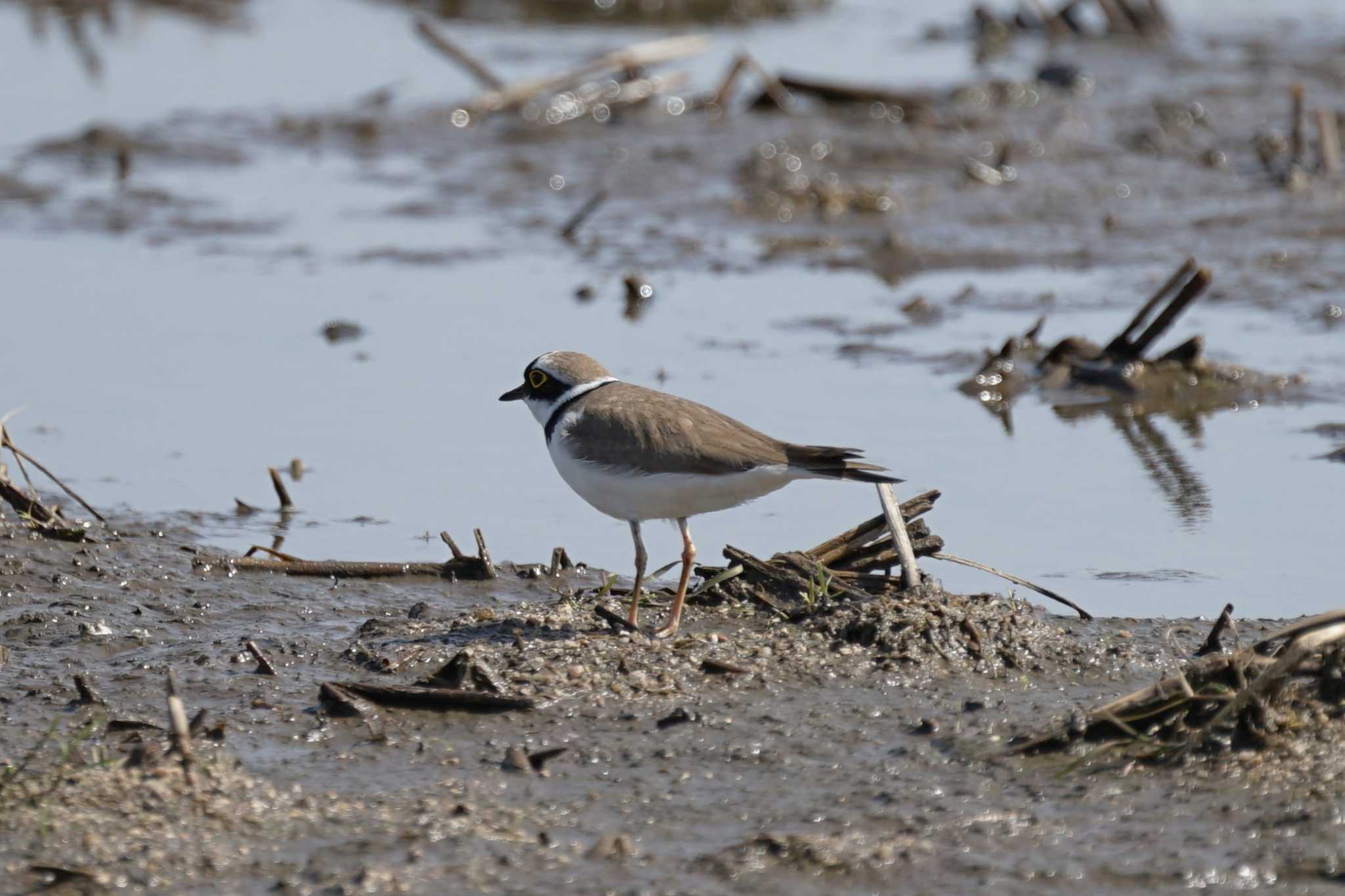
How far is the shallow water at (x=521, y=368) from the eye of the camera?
7.01 m

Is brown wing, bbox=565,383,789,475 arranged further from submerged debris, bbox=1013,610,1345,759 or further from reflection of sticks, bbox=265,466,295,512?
reflection of sticks, bbox=265,466,295,512

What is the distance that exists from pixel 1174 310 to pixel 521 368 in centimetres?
318

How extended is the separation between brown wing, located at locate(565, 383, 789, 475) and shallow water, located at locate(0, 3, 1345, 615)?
1.19 metres

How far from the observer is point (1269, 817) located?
439cm

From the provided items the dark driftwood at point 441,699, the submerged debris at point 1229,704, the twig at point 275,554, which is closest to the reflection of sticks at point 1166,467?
the submerged debris at point 1229,704

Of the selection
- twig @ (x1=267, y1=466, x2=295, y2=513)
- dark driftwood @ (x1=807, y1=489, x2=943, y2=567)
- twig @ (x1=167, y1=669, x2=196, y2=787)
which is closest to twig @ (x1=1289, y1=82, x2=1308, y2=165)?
dark driftwood @ (x1=807, y1=489, x2=943, y2=567)

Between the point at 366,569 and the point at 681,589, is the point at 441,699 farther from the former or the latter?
the point at 366,569

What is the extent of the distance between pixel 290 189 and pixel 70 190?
1.53 m

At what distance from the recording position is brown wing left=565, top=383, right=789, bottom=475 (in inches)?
211

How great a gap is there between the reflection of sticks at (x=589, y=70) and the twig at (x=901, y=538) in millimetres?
9256

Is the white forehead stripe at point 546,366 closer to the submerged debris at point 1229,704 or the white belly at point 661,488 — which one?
the white belly at point 661,488

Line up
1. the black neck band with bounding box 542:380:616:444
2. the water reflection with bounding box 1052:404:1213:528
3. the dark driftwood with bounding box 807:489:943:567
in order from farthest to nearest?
1. the water reflection with bounding box 1052:404:1213:528
2. the dark driftwood with bounding box 807:489:943:567
3. the black neck band with bounding box 542:380:616:444

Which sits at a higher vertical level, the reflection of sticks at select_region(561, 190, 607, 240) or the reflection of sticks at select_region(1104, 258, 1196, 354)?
the reflection of sticks at select_region(1104, 258, 1196, 354)

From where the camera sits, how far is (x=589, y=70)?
14469mm
